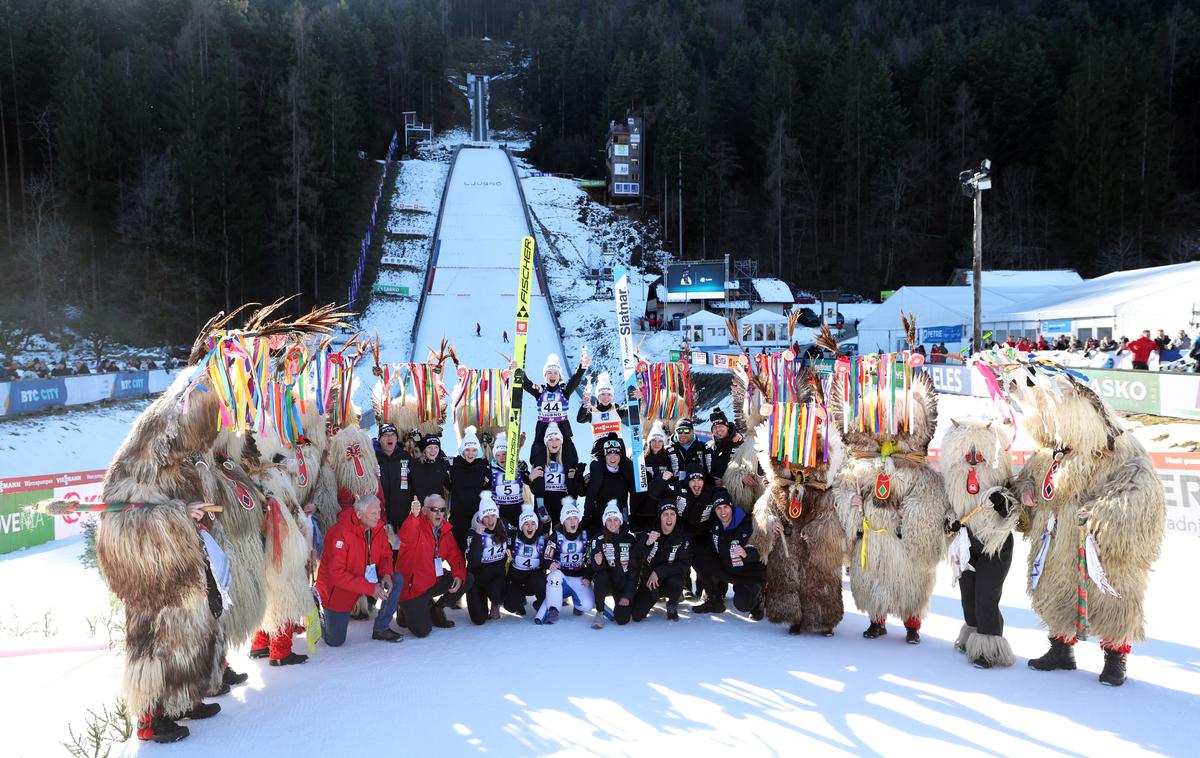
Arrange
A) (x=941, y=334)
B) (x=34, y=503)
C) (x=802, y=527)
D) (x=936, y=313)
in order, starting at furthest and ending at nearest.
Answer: (x=936, y=313) < (x=941, y=334) < (x=34, y=503) < (x=802, y=527)

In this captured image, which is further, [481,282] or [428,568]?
[481,282]

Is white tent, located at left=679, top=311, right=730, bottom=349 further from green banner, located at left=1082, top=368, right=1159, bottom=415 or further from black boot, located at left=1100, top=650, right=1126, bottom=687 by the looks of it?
black boot, located at left=1100, top=650, right=1126, bottom=687

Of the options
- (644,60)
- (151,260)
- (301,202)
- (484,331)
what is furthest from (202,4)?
(644,60)

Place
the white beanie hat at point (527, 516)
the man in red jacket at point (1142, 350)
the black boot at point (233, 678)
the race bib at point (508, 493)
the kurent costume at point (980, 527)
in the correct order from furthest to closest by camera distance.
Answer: the man in red jacket at point (1142, 350)
the race bib at point (508, 493)
the white beanie hat at point (527, 516)
the kurent costume at point (980, 527)
the black boot at point (233, 678)

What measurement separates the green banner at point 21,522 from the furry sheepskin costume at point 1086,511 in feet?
39.6

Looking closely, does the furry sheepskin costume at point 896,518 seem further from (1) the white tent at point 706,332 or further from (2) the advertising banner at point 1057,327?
(1) the white tent at point 706,332

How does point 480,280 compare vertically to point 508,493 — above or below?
above

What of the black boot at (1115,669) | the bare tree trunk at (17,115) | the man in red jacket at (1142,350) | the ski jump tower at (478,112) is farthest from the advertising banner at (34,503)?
the ski jump tower at (478,112)

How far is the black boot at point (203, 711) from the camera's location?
4.18m

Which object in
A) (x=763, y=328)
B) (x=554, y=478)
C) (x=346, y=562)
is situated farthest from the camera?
(x=763, y=328)

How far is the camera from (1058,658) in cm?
479

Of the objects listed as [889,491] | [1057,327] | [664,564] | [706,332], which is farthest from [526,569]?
[706,332]

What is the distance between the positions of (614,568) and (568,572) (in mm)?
405

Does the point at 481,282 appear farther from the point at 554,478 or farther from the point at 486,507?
the point at 486,507
